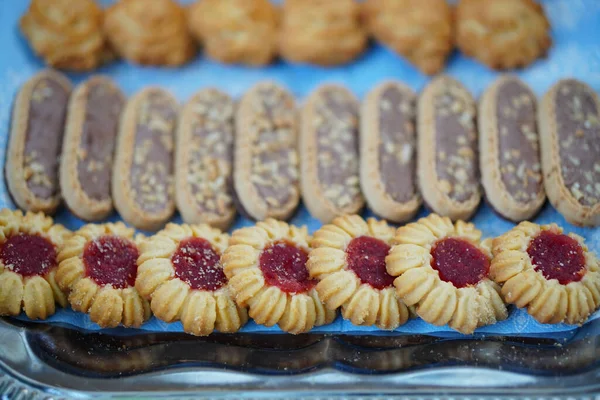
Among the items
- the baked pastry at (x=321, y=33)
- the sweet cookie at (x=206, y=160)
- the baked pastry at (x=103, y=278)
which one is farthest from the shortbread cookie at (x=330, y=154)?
the baked pastry at (x=103, y=278)

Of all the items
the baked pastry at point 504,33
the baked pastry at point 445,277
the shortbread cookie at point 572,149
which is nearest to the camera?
the baked pastry at point 445,277

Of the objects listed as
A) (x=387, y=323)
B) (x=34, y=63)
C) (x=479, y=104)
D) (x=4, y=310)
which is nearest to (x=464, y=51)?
(x=479, y=104)

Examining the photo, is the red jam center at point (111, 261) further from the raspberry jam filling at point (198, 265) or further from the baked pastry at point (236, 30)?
the baked pastry at point (236, 30)

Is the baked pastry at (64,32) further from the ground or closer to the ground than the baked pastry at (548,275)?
further from the ground

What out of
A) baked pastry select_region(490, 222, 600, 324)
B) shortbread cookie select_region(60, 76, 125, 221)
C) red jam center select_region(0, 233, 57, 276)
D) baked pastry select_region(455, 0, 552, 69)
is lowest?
baked pastry select_region(490, 222, 600, 324)

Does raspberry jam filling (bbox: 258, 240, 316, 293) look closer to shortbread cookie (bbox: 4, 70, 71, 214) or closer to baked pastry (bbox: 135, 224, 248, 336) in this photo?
baked pastry (bbox: 135, 224, 248, 336)

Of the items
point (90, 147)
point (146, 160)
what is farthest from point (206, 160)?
point (90, 147)

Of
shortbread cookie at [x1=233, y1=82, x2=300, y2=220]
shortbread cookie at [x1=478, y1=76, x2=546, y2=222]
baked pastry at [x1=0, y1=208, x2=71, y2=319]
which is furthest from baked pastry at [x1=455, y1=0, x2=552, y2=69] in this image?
baked pastry at [x1=0, y1=208, x2=71, y2=319]

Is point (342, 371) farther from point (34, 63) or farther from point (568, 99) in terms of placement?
point (34, 63)

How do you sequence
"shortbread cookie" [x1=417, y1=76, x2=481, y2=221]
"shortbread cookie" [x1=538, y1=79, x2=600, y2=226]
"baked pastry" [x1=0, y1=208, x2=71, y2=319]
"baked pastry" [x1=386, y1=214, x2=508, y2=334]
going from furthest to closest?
"shortbread cookie" [x1=417, y1=76, x2=481, y2=221]
"shortbread cookie" [x1=538, y1=79, x2=600, y2=226]
"baked pastry" [x1=0, y1=208, x2=71, y2=319]
"baked pastry" [x1=386, y1=214, x2=508, y2=334]
